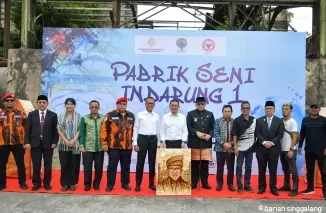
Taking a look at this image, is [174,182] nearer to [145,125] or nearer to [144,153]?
[144,153]

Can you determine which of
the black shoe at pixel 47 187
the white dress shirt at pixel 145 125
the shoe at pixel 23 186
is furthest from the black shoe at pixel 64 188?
the white dress shirt at pixel 145 125

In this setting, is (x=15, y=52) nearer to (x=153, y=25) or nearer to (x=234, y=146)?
(x=234, y=146)

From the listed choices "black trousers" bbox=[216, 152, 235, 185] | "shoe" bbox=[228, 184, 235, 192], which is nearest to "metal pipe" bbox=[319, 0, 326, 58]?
"black trousers" bbox=[216, 152, 235, 185]

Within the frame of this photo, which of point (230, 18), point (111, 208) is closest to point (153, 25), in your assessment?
point (230, 18)

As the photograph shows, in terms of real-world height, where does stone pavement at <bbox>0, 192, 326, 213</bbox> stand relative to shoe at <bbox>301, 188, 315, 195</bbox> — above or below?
below

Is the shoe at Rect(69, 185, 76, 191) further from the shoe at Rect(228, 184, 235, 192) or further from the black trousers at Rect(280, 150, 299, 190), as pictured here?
the black trousers at Rect(280, 150, 299, 190)

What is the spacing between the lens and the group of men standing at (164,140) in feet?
19.0

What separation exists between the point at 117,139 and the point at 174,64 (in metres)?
2.13

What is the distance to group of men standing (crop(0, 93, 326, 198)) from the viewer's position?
5781 millimetres

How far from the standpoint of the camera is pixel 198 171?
6.07 meters

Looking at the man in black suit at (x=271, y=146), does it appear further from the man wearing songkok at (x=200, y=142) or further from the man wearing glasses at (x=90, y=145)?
the man wearing glasses at (x=90, y=145)

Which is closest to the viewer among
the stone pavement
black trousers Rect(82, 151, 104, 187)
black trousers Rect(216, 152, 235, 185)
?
the stone pavement

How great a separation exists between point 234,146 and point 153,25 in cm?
758

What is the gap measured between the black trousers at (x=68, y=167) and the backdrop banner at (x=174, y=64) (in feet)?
4.80
